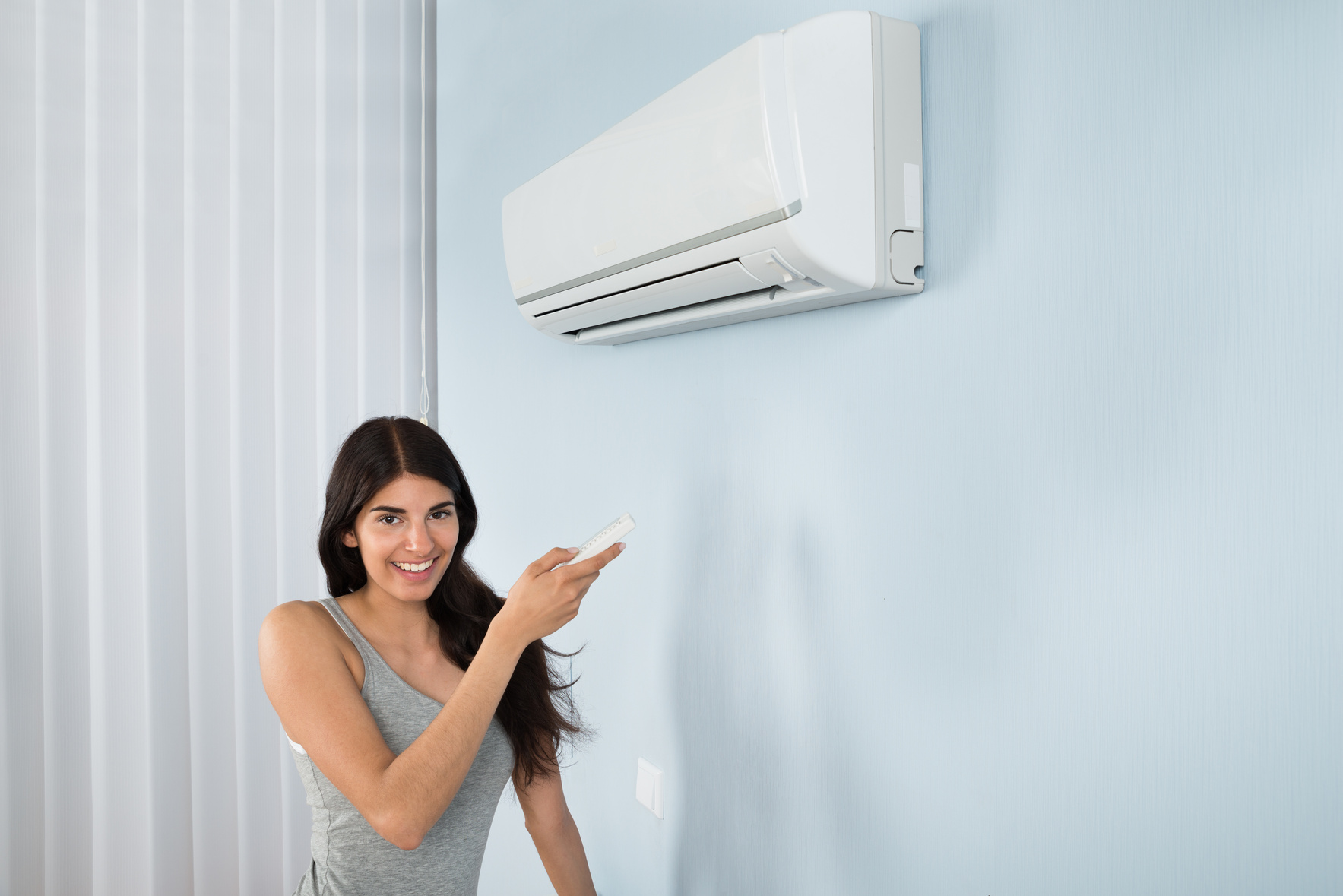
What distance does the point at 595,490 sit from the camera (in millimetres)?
1412

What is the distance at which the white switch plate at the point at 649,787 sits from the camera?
1.28m

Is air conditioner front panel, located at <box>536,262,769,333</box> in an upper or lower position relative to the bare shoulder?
upper

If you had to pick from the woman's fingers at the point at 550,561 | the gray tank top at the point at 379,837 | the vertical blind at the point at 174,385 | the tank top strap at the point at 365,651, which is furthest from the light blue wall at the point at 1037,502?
the vertical blind at the point at 174,385

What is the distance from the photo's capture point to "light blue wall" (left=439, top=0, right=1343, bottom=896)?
60cm

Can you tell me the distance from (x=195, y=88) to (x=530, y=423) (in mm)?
1069

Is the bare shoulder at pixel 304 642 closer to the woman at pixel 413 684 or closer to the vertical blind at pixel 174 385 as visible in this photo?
the woman at pixel 413 684

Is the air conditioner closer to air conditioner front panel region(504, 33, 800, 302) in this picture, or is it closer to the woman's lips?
air conditioner front panel region(504, 33, 800, 302)

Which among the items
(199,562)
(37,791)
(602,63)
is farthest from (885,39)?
(37,791)

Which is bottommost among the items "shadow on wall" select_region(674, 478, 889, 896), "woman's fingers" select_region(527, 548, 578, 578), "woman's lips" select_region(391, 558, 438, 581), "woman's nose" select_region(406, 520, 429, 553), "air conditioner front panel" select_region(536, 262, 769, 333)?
"shadow on wall" select_region(674, 478, 889, 896)

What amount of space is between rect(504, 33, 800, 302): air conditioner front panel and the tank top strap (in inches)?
22.0

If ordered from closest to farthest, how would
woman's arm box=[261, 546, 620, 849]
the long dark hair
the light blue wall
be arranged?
1. the light blue wall
2. woman's arm box=[261, 546, 620, 849]
3. the long dark hair

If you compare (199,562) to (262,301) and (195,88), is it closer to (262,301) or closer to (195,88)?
(262,301)

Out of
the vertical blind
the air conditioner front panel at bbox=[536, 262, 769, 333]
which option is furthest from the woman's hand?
the vertical blind

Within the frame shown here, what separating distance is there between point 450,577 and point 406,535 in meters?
0.19
